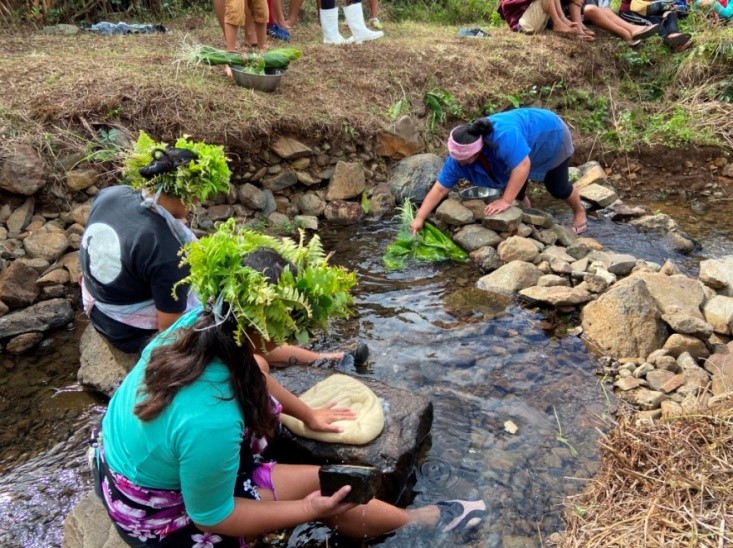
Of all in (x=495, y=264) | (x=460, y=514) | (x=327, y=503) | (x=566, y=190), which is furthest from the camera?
(x=566, y=190)

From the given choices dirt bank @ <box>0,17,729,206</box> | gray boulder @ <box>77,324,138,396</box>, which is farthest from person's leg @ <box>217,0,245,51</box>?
gray boulder @ <box>77,324,138,396</box>

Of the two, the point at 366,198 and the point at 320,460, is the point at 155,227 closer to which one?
the point at 320,460

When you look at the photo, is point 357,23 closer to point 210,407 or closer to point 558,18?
point 558,18

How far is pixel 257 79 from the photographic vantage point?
240 inches

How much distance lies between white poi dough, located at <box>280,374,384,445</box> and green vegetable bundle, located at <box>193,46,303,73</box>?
157 inches

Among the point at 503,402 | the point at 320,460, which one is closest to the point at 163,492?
the point at 320,460

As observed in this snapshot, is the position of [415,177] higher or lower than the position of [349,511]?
higher

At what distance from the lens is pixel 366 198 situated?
6.31 metres

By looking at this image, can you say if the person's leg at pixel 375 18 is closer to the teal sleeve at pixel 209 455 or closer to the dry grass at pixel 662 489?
the dry grass at pixel 662 489

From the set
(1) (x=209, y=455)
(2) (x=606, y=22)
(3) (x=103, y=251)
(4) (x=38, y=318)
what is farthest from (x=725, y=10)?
(1) (x=209, y=455)

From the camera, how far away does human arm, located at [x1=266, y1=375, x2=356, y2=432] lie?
2.67 meters

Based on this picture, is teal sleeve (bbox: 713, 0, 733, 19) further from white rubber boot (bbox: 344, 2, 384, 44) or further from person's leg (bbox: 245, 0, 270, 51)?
person's leg (bbox: 245, 0, 270, 51)

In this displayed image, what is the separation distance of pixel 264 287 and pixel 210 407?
16.7 inches

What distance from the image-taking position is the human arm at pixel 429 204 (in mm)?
5473
